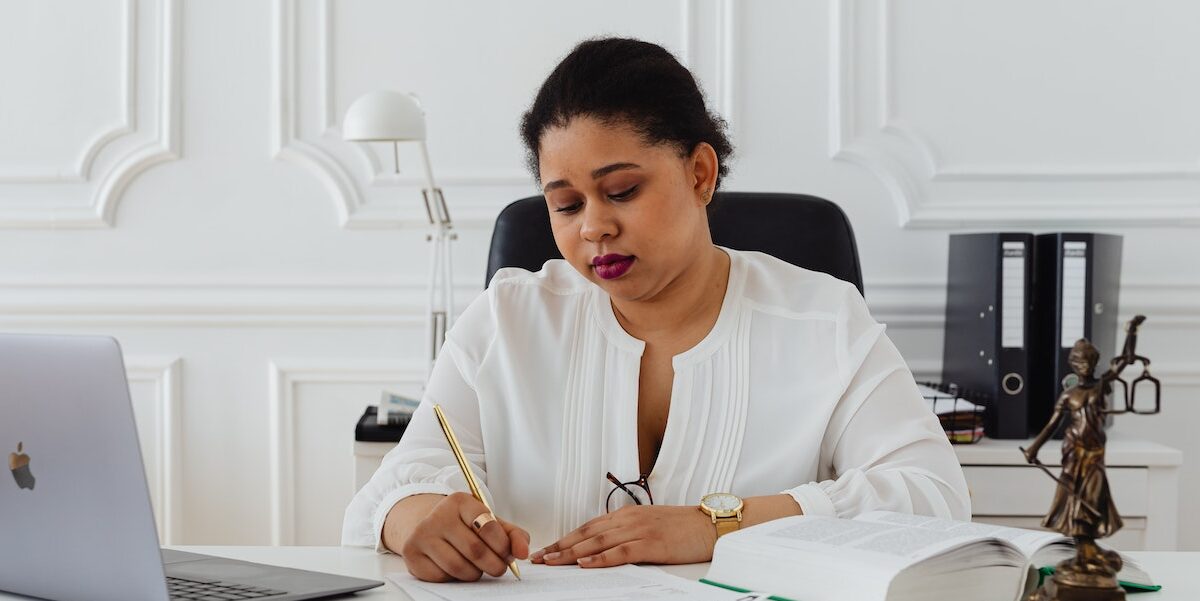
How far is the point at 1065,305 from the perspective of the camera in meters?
2.04

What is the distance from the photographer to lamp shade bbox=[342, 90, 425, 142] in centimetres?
198

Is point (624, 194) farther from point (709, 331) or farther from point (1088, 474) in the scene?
point (1088, 474)

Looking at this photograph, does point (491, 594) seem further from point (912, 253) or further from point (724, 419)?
point (912, 253)

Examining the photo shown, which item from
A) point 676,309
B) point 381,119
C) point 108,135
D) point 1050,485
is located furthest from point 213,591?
point 108,135

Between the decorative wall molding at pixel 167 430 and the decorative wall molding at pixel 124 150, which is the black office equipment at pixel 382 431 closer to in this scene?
the decorative wall molding at pixel 167 430

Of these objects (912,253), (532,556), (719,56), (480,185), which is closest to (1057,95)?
(912,253)

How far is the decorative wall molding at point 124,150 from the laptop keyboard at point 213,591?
161 centimetres

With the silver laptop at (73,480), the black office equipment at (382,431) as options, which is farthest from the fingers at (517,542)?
the black office equipment at (382,431)

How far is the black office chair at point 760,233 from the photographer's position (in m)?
1.75

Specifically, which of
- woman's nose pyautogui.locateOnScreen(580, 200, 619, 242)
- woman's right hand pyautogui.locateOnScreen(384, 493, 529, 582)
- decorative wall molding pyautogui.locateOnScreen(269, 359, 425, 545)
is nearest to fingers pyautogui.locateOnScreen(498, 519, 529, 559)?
woman's right hand pyautogui.locateOnScreen(384, 493, 529, 582)

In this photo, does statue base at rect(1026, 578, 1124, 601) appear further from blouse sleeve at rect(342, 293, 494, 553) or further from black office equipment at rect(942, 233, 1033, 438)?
black office equipment at rect(942, 233, 1033, 438)

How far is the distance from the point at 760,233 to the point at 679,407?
1.54 ft

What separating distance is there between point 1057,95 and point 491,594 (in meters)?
1.84

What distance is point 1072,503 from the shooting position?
0.78m
